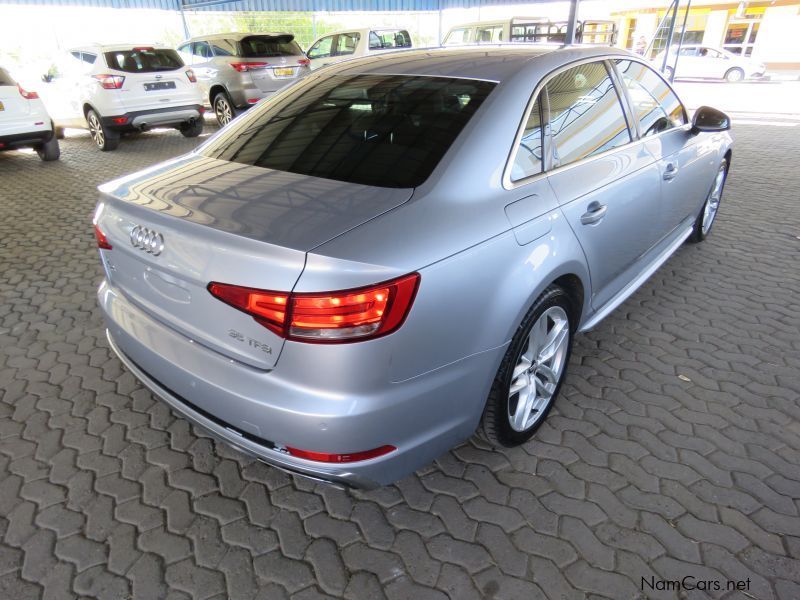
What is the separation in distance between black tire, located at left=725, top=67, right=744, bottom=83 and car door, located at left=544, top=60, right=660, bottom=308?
22.8m

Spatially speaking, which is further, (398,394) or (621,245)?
(621,245)

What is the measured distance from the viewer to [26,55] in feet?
65.5

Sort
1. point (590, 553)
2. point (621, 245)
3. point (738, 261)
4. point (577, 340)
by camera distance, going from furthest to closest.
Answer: point (738, 261) < point (577, 340) < point (621, 245) < point (590, 553)

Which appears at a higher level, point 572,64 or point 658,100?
point 572,64

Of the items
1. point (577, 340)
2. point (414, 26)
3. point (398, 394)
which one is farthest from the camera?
point (414, 26)

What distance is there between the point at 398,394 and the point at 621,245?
5.55ft

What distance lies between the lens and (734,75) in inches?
826

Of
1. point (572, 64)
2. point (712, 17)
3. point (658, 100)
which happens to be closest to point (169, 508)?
point (572, 64)

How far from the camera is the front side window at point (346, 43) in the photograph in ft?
40.2

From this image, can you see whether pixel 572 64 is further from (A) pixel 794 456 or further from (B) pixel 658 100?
(A) pixel 794 456

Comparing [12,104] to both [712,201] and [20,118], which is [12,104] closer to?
[20,118]

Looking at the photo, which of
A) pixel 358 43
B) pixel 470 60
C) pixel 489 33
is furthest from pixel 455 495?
pixel 489 33

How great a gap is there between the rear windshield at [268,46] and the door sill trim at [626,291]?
30.3ft

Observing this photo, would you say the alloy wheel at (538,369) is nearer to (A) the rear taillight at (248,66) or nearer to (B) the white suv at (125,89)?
(B) the white suv at (125,89)
